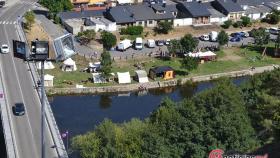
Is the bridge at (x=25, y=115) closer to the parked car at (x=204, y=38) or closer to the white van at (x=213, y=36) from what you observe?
the parked car at (x=204, y=38)

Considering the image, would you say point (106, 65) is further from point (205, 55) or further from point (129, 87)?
point (205, 55)

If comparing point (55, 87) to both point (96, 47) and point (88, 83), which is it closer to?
point (88, 83)

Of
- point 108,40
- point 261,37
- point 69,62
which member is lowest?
point 69,62

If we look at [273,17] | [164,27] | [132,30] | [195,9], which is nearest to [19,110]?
[132,30]

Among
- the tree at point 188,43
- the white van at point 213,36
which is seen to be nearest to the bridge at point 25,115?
the tree at point 188,43

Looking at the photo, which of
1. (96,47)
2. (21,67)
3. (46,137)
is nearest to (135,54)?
(96,47)

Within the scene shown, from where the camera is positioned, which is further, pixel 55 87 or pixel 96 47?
pixel 96 47
